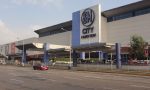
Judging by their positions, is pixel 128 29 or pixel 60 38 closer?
pixel 128 29

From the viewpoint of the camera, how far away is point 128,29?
→ 311 ft

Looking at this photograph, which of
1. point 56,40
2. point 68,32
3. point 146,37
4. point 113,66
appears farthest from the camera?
point 56,40

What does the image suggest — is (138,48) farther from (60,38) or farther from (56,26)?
(56,26)

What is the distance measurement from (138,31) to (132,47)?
25.0 metres

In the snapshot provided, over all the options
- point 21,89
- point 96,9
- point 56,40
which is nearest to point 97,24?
point 96,9

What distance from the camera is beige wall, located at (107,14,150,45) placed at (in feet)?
291

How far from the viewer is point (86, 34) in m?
99.1

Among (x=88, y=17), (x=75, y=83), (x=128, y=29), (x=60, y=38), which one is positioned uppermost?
(x=88, y=17)

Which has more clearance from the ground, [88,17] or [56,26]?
[56,26]

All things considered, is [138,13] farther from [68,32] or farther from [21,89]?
[21,89]

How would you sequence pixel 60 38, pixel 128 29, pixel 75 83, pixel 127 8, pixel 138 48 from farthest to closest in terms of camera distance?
1. pixel 60 38
2. pixel 128 29
3. pixel 127 8
4. pixel 138 48
5. pixel 75 83

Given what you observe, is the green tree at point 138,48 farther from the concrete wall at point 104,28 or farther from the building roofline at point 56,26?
the building roofline at point 56,26

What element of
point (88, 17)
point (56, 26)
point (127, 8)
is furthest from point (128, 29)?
point (56, 26)

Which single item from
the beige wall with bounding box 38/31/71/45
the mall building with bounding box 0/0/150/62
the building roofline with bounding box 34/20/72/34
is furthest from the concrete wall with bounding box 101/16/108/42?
the beige wall with bounding box 38/31/71/45
